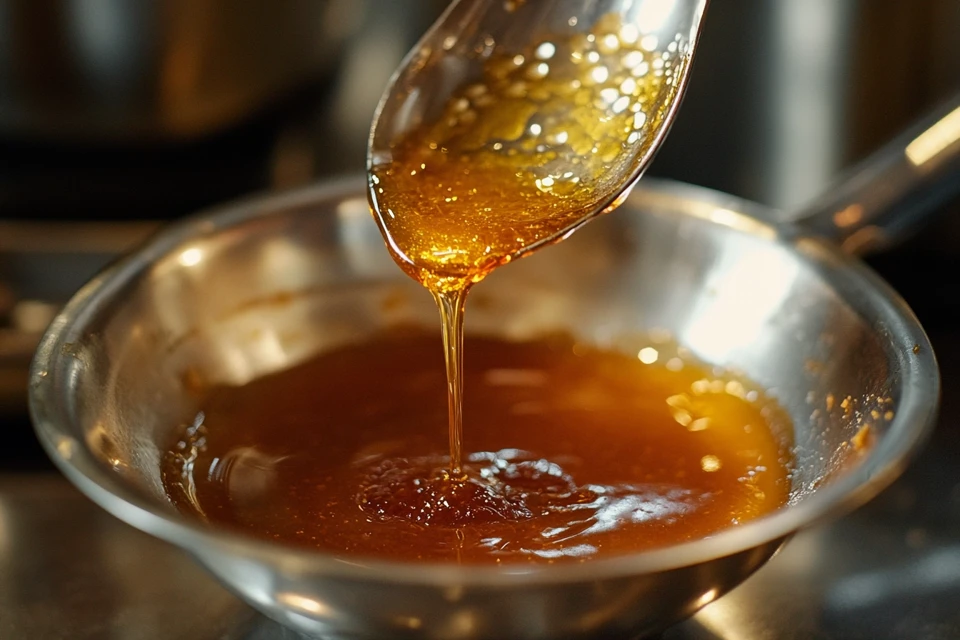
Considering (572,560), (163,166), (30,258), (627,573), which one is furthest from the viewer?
(163,166)

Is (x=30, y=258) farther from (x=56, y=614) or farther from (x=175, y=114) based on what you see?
(x=56, y=614)

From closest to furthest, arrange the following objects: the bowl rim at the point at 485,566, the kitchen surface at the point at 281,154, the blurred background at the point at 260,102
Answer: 1. the bowl rim at the point at 485,566
2. the kitchen surface at the point at 281,154
3. the blurred background at the point at 260,102

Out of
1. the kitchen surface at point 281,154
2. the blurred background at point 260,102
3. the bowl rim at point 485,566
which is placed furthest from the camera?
the blurred background at point 260,102

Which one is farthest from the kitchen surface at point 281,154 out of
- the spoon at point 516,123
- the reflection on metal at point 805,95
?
the spoon at point 516,123

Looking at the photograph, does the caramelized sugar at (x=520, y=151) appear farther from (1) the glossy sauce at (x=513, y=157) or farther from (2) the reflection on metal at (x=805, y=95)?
(2) the reflection on metal at (x=805, y=95)

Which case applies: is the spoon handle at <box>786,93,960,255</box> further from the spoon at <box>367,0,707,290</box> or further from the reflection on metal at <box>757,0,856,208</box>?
the reflection on metal at <box>757,0,856,208</box>

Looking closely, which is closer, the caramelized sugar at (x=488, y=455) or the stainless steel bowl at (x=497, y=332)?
the stainless steel bowl at (x=497, y=332)

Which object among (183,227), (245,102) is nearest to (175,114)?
(245,102)
